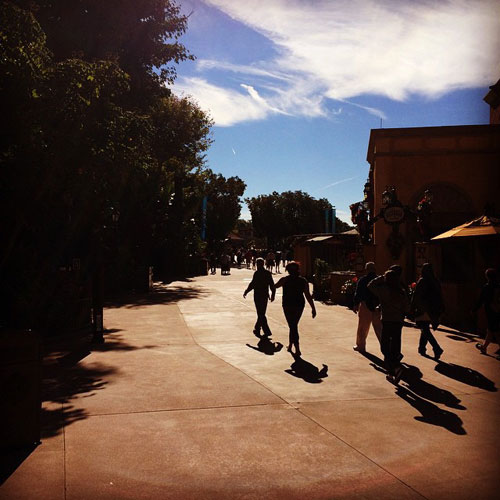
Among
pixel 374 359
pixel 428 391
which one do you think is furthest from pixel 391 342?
pixel 374 359

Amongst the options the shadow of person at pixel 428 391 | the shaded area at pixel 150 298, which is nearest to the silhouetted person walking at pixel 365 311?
the shadow of person at pixel 428 391

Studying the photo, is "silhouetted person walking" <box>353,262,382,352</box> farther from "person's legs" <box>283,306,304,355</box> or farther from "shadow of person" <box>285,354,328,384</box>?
"shadow of person" <box>285,354,328,384</box>

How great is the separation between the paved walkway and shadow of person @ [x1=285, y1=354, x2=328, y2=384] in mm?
21

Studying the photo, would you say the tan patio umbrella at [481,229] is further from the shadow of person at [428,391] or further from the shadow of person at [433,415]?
the shadow of person at [433,415]

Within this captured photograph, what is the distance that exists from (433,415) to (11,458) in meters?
4.38

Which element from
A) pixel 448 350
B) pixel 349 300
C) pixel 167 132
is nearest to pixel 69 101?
pixel 448 350

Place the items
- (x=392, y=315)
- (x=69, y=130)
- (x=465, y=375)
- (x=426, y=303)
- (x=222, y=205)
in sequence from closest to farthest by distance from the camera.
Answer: (x=392, y=315) → (x=465, y=375) → (x=426, y=303) → (x=69, y=130) → (x=222, y=205)

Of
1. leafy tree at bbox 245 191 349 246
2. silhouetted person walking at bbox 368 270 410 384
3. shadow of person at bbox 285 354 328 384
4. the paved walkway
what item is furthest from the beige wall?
leafy tree at bbox 245 191 349 246

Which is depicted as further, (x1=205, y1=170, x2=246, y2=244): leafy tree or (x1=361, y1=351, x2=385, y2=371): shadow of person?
(x1=205, y1=170, x2=246, y2=244): leafy tree

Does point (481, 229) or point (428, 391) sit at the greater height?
point (481, 229)

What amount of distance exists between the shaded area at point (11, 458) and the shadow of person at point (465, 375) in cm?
576

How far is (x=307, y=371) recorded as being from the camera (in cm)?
815

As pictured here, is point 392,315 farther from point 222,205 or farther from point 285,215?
point 285,215

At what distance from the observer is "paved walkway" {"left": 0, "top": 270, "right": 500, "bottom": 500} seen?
13.6 feet
